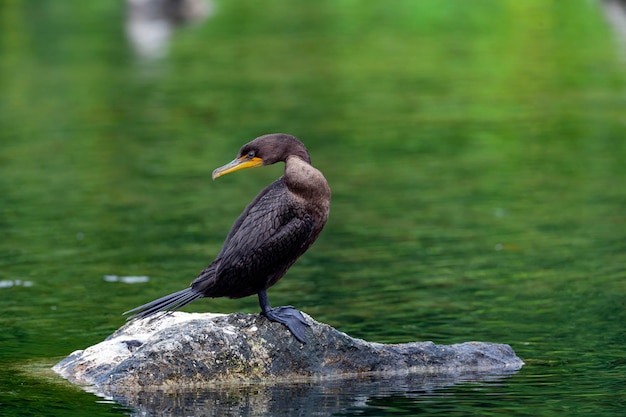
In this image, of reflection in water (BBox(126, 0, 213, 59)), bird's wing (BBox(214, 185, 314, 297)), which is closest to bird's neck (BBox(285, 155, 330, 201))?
bird's wing (BBox(214, 185, 314, 297))

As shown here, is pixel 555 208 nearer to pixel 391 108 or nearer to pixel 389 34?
pixel 391 108

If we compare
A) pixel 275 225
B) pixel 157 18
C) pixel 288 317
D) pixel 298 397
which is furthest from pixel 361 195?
pixel 157 18

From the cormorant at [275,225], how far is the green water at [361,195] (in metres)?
0.63

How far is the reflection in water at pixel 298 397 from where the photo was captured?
318 inches

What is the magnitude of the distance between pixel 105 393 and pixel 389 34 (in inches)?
964

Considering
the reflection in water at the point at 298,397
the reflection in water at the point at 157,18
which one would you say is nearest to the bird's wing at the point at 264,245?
the reflection in water at the point at 298,397

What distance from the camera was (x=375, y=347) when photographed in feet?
29.0

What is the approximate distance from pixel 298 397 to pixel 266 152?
141cm

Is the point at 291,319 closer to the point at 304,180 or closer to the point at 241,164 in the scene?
the point at 304,180

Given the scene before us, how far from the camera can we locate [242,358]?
27.9 feet

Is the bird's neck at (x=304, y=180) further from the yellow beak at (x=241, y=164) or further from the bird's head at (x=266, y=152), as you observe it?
the yellow beak at (x=241, y=164)

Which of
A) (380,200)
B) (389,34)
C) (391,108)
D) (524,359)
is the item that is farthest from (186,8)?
(524,359)

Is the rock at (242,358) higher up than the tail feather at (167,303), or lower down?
lower down

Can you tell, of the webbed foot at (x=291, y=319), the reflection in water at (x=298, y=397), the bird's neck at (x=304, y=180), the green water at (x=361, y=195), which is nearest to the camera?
the reflection in water at (x=298, y=397)
